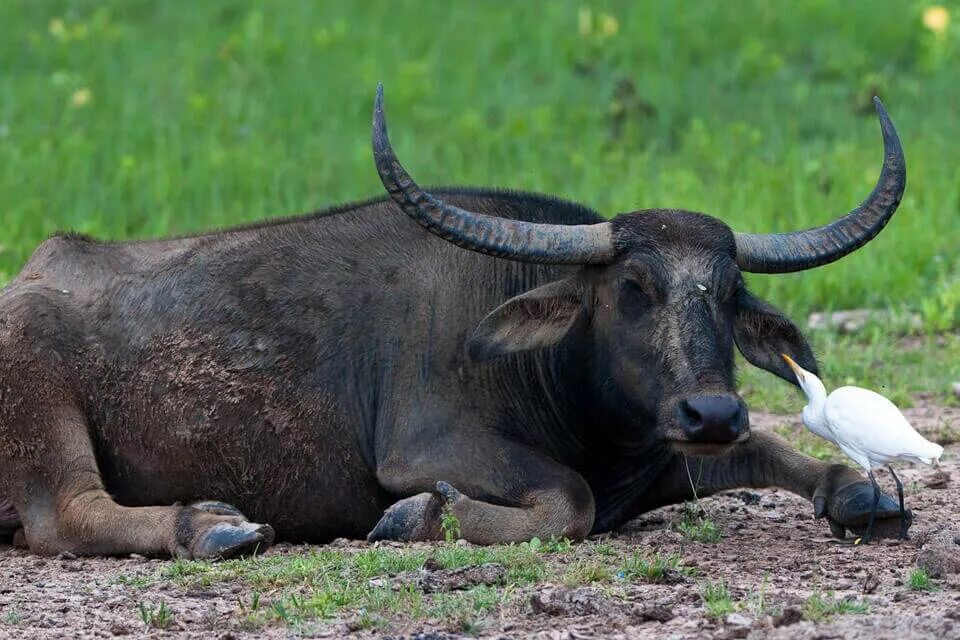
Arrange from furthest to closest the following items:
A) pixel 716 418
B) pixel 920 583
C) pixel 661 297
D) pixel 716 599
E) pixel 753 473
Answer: pixel 753 473 < pixel 661 297 < pixel 716 418 < pixel 920 583 < pixel 716 599

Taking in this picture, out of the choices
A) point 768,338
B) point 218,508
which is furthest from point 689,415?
point 218,508

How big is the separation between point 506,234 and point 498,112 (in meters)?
11.1

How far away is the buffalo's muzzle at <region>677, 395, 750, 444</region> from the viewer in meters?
7.23

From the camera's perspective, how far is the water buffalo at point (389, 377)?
7887 millimetres

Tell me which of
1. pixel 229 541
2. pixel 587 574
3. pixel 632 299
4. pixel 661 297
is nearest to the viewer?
pixel 587 574

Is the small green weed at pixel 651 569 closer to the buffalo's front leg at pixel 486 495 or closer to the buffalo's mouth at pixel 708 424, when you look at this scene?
the buffalo's mouth at pixel 708 424

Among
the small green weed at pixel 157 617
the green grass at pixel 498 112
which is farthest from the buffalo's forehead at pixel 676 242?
the green grass at pixel 498 112

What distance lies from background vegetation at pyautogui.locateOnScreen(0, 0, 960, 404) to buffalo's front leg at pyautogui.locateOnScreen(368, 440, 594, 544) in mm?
4202

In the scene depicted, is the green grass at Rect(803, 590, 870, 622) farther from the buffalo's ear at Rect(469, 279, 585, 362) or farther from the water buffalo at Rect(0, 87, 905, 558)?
the buffalo's ear at Rect(469, 279, 585, 362)

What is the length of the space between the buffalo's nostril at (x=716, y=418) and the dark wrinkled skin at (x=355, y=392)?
20.5 inches

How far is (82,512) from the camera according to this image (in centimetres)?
807

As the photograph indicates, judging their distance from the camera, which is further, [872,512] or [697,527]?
[697,527]

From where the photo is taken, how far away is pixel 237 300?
28.1 feet

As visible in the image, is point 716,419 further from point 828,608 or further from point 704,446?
point 828,608
